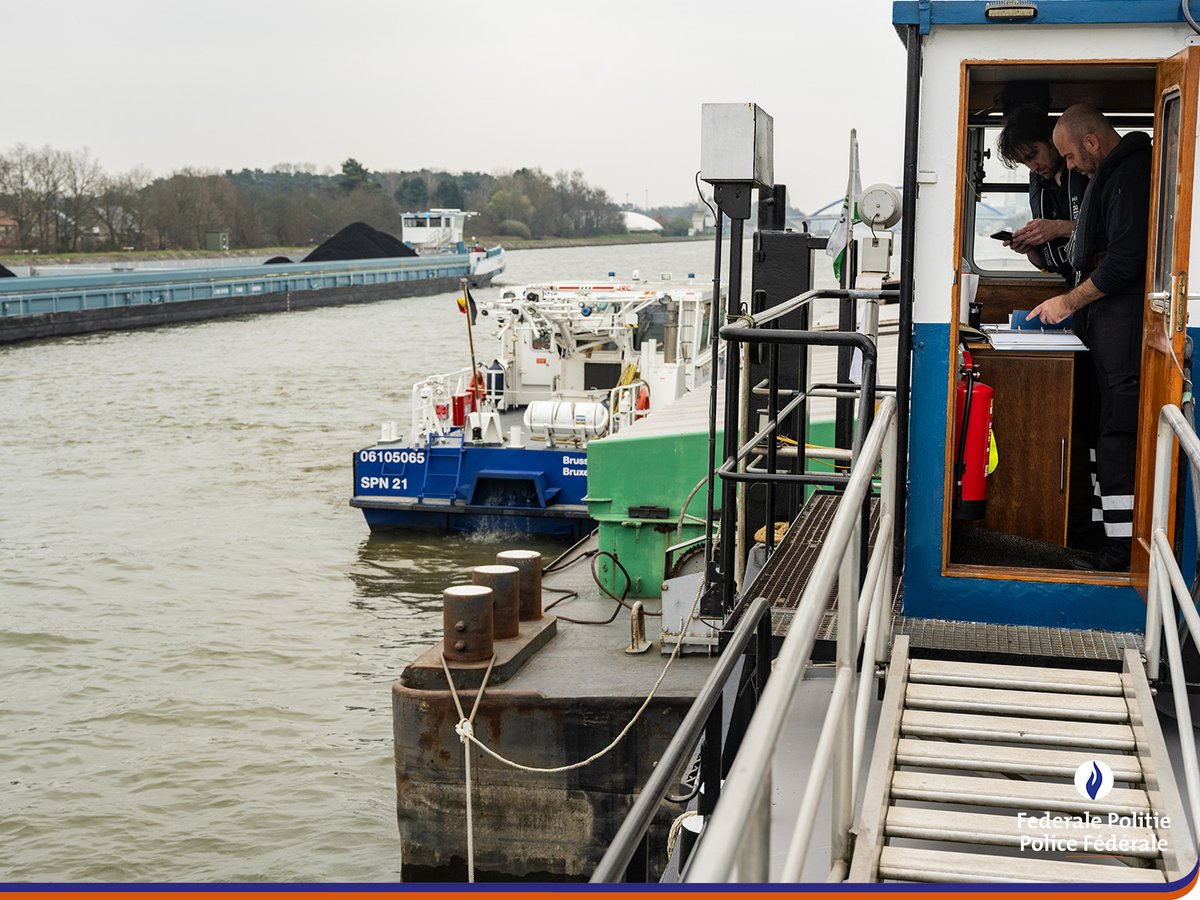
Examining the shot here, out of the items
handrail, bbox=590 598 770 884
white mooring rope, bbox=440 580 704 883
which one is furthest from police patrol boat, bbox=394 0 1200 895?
white mooring rope, bbox=440 580 704 883

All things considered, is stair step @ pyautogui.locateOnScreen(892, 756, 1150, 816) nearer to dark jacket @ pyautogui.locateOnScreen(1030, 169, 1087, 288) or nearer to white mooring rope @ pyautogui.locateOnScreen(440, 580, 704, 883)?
dark jacket @ pyautogui.locateOnScreen(1030, 169, 1087, 288)

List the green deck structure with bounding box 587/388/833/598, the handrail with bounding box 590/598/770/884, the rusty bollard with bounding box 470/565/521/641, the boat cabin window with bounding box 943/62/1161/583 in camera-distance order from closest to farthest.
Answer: the handrail with bounding box 590/598/770/884 → the boat cabin window with bounding box 943/62/1161/583 → the rusty bollard with bounding box 470/565/521/641 → the green deck structure with bounding box 587/388/833/598

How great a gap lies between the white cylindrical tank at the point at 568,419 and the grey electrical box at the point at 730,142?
11356mm

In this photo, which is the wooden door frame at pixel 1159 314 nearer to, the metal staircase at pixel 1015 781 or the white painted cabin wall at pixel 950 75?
the white painted cabin wall at pixel 950 75

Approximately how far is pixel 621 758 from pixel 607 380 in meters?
13.1

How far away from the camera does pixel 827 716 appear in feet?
10.2

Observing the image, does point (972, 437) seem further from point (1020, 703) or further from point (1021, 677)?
point (1020, 703)

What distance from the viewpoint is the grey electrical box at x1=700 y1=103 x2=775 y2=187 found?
6250 millimetres

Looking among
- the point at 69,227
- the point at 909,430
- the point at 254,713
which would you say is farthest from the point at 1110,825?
the point at 69,227

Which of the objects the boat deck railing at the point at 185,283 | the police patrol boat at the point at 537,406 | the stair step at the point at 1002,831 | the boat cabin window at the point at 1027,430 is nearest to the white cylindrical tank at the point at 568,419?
the police patrol boat at the point at 537,406

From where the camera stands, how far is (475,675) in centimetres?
817

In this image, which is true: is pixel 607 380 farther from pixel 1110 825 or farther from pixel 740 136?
pixel 1110 825

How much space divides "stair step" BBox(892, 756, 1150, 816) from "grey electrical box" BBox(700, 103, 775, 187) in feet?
10.7

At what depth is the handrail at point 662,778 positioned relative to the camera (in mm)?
2389
